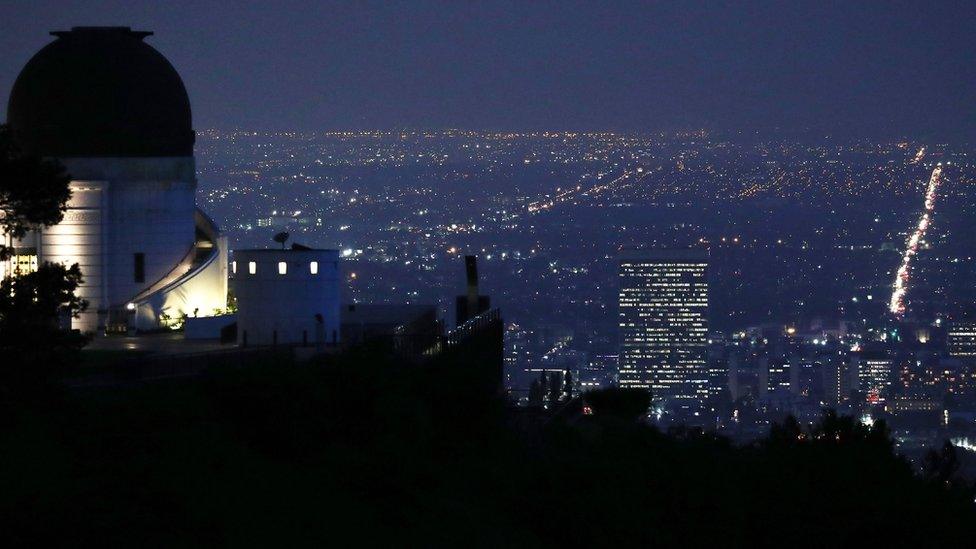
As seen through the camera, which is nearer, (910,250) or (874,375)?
(874,375)

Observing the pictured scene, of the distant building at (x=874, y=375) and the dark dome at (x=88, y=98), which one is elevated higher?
the dark dome at (x=88, y=98)

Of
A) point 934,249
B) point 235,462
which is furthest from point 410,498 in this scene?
point 934,249

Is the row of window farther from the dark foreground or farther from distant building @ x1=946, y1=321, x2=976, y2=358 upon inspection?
distant building @ x1=946, y1=321, x2=976, y2=358

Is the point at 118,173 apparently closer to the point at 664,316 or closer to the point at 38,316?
the point at 38,316

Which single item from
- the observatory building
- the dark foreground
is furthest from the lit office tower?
the dark foreground

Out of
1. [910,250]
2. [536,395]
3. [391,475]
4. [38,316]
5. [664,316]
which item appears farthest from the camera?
[910,250]

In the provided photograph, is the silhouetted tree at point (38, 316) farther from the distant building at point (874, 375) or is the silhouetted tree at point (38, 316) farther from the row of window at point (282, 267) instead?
the distant building at point (874, 375)

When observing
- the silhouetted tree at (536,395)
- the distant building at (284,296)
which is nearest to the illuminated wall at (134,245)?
the distant building at (284,296)

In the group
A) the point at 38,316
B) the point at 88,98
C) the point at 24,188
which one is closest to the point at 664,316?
the point at 88,98

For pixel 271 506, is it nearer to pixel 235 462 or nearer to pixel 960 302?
pixel 235 462
